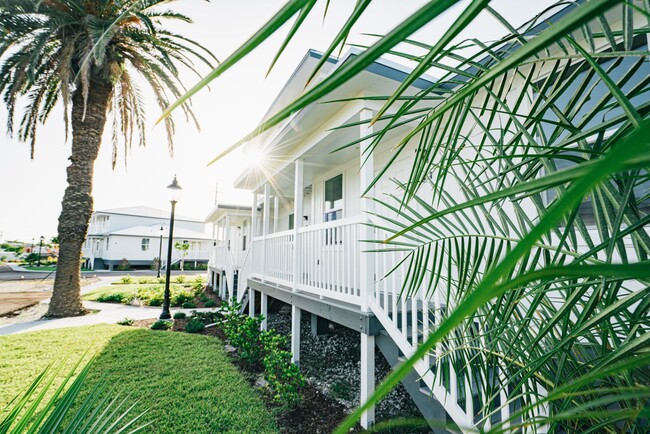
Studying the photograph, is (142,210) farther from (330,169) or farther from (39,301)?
(330,169)

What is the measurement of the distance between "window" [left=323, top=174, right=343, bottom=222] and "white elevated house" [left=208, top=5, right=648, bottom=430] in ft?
0.08

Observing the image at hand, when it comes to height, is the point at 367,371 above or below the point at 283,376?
above

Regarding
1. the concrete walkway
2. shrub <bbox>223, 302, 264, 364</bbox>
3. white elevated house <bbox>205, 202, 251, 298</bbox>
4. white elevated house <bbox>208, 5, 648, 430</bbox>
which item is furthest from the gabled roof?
shrub <bbox>223, 302, 264, 364</bbox>

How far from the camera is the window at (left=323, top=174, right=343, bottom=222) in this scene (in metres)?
7.07

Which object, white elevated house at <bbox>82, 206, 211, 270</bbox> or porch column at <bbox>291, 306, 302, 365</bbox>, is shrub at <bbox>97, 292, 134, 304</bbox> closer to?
porch column at <bbox>291, 306, 302, 365</bbox>

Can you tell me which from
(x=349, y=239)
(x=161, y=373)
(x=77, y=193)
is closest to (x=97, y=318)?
(x=77, y=193)

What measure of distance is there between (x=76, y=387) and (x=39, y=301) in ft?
48.0

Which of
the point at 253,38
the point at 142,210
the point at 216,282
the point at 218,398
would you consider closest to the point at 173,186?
the point at 218,398

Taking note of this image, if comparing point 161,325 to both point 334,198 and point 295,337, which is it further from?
point 334,198

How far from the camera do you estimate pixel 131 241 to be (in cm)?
3117

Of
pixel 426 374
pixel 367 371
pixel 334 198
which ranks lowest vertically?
pixel 367 371

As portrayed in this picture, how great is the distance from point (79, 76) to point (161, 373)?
7.55 m

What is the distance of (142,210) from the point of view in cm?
3803

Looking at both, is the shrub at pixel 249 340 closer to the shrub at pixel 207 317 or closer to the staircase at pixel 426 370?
the staircase at pixel 426 370
